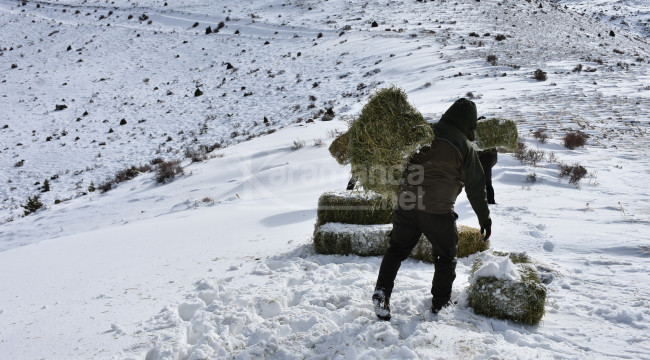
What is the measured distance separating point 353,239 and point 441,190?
1997mm

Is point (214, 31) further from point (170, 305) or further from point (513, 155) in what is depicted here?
point (170, 305)

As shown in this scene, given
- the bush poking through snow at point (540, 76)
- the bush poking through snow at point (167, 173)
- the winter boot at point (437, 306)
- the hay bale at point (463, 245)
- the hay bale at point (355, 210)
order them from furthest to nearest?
the bush poking through snow at point (540, 76) < the bush poking through snow at point (167, 173) < the hay bale at point (355, 210) < the hay bale at point (463, 245) < the winter boot at point (437, 306)

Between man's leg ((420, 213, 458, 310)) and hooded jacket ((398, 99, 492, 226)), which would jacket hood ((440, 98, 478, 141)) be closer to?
hooded jacket ((398, 99, 492, 226))

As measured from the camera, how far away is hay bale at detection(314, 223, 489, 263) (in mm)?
4672

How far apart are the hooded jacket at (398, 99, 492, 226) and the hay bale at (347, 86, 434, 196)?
0.40ft

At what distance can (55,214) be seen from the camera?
988 cm

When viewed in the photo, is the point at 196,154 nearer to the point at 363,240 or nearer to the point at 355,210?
the point at 355,210

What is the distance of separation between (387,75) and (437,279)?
18405 mm

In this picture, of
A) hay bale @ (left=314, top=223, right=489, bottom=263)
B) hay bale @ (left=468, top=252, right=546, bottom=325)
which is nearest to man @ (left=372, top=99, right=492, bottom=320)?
hay bale @ (left=468, top=252, right=546, bottom=325)

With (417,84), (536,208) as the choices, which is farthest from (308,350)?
(417,84)

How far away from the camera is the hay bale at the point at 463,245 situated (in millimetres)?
4625

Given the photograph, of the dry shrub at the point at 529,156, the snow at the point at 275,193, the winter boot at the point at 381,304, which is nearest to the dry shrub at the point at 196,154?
the snow at the point at 275,193

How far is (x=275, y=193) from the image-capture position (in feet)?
29.2

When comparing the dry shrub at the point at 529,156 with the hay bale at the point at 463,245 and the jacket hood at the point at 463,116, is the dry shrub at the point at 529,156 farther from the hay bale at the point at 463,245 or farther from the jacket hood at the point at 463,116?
the jacket hood at the point at 463,116
